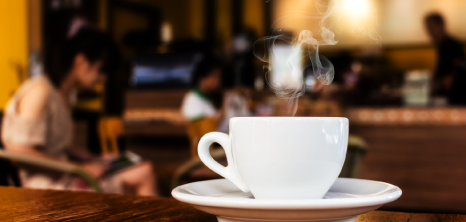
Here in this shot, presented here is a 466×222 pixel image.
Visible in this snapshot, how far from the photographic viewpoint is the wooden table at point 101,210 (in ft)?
1.65

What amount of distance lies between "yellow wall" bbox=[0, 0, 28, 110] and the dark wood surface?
365 centimetres

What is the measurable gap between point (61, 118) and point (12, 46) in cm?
345

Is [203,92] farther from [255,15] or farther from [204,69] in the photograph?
[255,15]

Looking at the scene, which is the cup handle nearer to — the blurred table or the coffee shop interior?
the coffee shop interior

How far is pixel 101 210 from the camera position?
1.80 ft

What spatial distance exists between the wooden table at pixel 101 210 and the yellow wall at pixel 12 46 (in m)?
4.51

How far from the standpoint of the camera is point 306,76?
14.8ft

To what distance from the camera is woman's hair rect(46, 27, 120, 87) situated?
1.85 meters

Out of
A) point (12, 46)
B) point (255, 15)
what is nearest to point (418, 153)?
point (255, 15)

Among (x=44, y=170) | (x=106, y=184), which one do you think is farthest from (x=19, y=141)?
(x=106, y=184)

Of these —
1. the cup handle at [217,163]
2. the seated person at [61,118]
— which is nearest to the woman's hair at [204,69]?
the seated person at [61,118]

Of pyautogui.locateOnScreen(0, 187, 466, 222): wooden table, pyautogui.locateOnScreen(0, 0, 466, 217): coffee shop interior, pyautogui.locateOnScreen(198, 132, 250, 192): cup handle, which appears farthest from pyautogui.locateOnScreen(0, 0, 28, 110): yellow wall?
pyautogui.locateOnScreen(198, 132, 250, 192): cup handle

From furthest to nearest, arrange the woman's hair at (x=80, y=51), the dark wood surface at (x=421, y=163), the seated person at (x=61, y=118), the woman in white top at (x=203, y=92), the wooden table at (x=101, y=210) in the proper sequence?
the woman in white top at (x=203, y=92), the dark wood surface at (x=421, y=163), the woman's hair at (x=80, y=51), the seated person at (x=61, y=118), the wooden table at (x=101, y=210)

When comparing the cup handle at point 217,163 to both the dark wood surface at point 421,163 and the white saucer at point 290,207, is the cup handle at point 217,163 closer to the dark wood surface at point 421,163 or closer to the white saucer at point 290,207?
the white saucer at point 290,207
